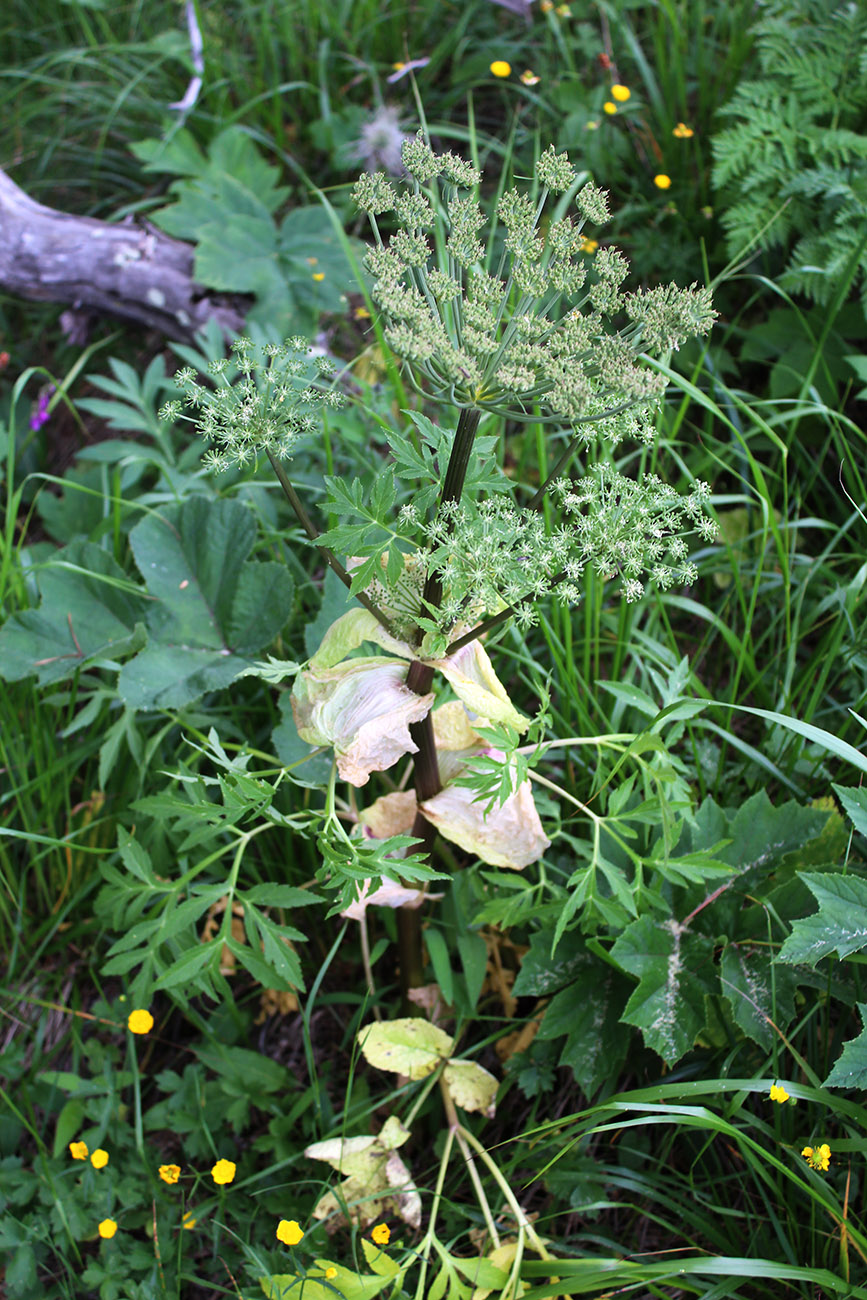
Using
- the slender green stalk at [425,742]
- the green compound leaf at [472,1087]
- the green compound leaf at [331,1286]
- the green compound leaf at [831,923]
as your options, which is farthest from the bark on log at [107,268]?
the green compound leaf at [331,1286]

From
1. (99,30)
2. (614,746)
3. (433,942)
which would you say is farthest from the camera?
(99,30)

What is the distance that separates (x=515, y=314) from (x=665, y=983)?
1.32 meters

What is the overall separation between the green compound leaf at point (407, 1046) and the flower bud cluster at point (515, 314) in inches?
51.8

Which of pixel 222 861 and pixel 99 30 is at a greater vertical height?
pixel 99 30

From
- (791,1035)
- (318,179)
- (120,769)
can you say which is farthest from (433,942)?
(318,179)

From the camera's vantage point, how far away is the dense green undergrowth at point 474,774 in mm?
1505

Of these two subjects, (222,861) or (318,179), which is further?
(318,179)

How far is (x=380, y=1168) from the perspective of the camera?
1913mm

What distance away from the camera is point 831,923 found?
1604 millimetres

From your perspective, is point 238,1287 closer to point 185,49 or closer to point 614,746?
point 614,746

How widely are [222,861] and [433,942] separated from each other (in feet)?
2.17

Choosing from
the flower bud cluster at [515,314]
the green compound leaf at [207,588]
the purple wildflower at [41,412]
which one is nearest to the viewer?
the flower bud cluster at [515,314]

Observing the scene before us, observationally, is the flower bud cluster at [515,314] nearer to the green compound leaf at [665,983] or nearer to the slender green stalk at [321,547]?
the slender green stalk at [321,547]

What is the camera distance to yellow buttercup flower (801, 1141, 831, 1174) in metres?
1.57
